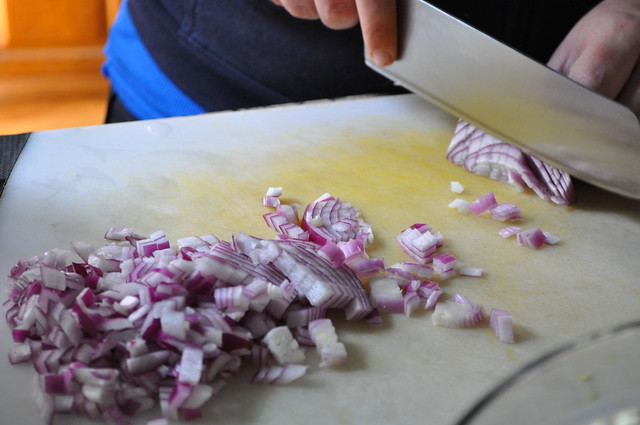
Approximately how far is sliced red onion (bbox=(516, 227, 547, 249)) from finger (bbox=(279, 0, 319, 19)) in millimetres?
585

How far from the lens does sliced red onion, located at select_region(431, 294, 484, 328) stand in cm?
97

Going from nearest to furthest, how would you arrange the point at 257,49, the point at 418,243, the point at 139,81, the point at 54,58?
the point at 418,243 → the point at 257,49 → the point at 139,81 → the point at 54,58

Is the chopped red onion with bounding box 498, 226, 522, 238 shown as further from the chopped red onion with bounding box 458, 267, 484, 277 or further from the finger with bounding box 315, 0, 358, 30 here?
the finger with bounding box 315, 0, 358, 30

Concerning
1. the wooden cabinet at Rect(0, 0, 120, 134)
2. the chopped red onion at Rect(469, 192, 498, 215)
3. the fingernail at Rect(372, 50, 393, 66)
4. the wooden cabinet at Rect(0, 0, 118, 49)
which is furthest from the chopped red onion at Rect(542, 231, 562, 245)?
the wooden cabinet at Rect(0, 0, 118, 49)

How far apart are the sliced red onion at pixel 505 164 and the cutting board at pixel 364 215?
0.02 meters

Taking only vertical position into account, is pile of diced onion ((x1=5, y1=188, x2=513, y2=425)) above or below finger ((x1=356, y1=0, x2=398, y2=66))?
below

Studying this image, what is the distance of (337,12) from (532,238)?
55 centimetres

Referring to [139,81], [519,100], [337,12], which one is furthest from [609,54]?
[139,81]

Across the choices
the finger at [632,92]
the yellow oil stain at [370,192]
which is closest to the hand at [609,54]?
the finger at [632,92]

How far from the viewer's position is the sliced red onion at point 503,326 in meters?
0.96

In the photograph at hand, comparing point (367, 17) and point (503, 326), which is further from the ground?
point (367, 17)

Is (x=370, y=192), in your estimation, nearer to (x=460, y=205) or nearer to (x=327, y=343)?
(x=460, y=205)

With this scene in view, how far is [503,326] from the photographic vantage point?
0.96 m

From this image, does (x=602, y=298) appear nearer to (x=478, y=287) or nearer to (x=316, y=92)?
(x=478, y=287)
